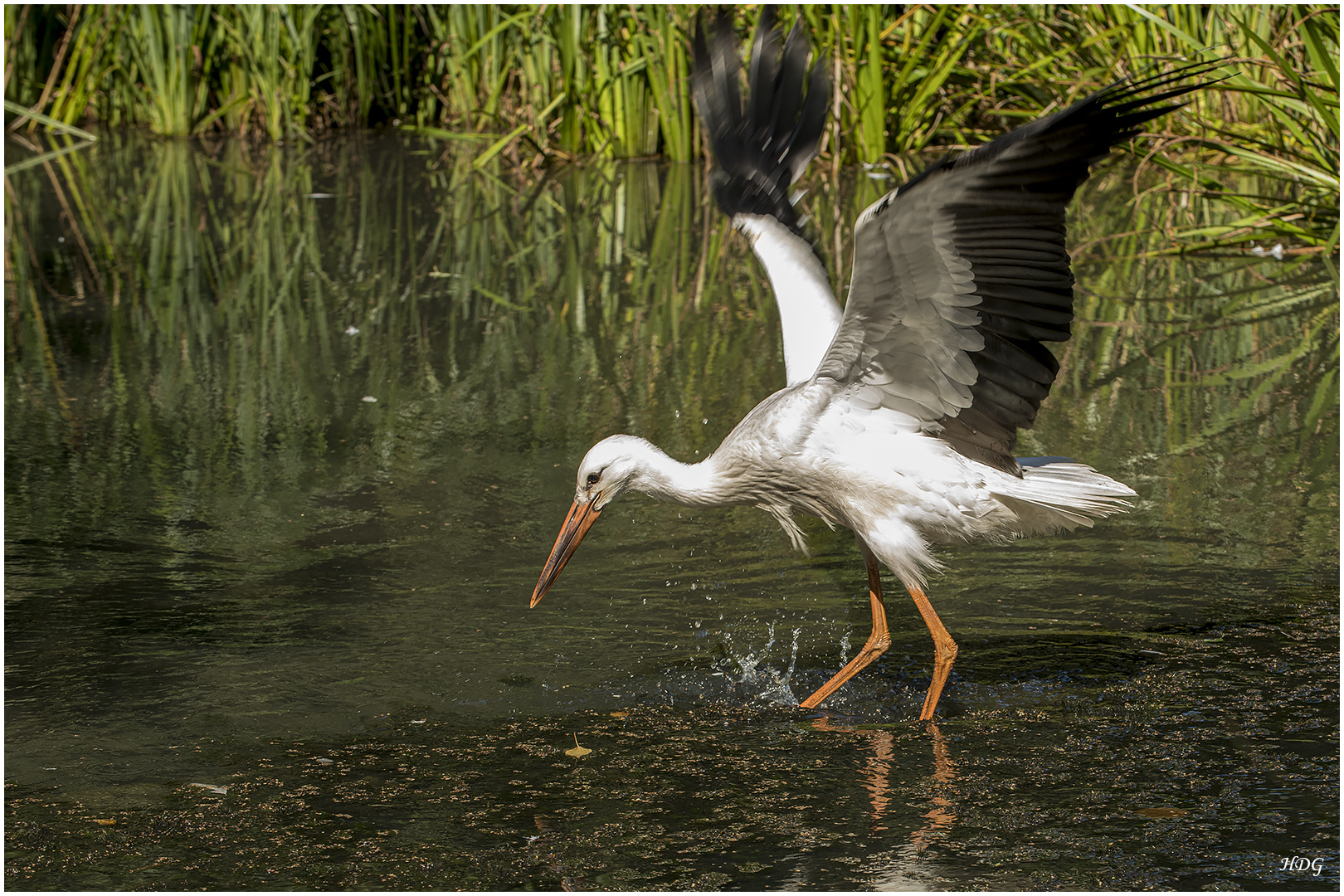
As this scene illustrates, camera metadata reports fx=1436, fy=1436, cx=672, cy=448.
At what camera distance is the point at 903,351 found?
3.83 metres

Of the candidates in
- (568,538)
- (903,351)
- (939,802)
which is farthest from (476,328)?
(939,802)

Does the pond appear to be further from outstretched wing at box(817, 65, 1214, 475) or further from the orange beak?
outstretched wing at box(817, 65, 1214, 475)

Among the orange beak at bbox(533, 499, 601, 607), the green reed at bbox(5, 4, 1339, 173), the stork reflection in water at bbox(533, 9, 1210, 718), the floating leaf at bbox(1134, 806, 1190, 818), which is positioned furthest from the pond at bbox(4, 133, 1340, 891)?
the green reed at bbox(5, 4, 1339, 173)

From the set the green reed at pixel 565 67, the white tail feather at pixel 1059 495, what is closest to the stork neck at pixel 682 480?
the white tail feather at pixel 1059 495

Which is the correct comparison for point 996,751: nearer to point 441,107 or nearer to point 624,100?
point 624,100

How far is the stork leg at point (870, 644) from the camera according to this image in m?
4.02

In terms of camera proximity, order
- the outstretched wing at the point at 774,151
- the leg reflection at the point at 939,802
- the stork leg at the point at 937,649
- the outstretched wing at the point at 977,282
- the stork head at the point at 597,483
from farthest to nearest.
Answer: the outstretched wing at the point at 774,151
the stork head at the point at 597,483
the stork leg at the point at 937,649
the outstretched wing at the point at 977,282
the leg reflection at the point at 939,802

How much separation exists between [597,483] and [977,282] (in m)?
1.29

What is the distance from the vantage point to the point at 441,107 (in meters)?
14.8

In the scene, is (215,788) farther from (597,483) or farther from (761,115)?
(761,115)

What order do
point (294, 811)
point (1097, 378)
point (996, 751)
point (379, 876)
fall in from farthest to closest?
point (1097, 378) → point (996, 751) → point (294, 811) → point (379, 876)

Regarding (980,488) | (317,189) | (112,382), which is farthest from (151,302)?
(980,488)

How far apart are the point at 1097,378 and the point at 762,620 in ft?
9.52

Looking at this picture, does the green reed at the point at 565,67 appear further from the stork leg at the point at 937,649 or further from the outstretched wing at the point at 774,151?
the stork leg at the point at 937,649
